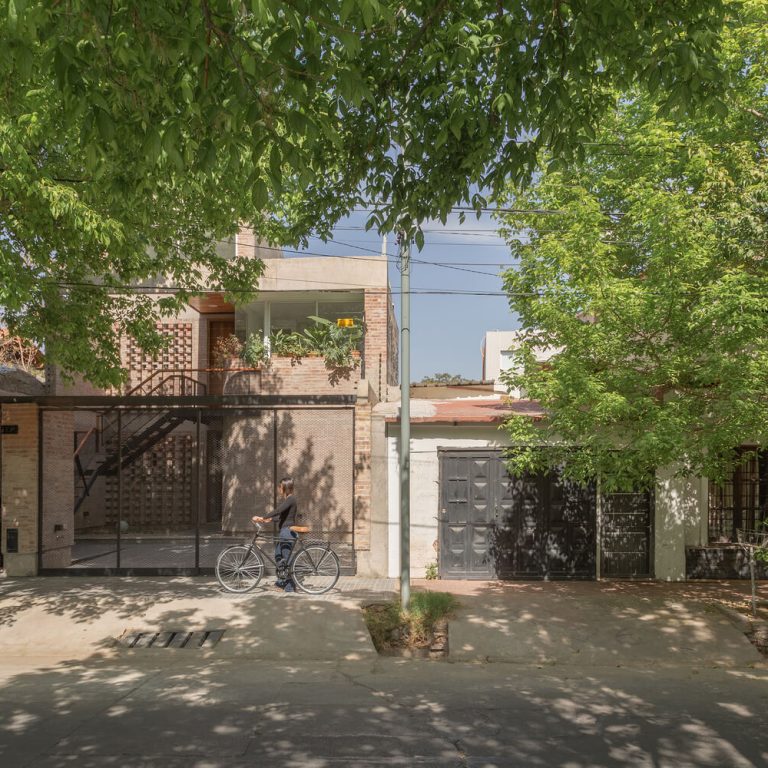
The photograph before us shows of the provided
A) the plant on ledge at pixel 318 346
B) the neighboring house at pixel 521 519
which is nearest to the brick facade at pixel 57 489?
the plant on ledge at pixel 318 346

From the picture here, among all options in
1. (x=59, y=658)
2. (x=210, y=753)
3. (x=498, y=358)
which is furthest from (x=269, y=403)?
(x=498, y=358)

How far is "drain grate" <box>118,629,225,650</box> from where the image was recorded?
8945 mm

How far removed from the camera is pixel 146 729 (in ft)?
20.0

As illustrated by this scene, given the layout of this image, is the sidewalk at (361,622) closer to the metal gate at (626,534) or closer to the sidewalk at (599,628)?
the sidewalk at (599,628)

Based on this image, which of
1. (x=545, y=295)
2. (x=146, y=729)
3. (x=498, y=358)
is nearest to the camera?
(x=146, y=729)

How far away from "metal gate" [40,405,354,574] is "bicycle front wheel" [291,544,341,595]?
4.55ft

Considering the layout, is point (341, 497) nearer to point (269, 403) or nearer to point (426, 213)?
point (269, 403)

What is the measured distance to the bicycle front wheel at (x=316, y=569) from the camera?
11078 mm

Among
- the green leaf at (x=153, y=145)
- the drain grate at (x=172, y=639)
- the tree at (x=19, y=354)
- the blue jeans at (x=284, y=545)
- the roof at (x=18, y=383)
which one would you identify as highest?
the green leaf at (x=153, y=145)

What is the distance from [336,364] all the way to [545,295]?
6.31m

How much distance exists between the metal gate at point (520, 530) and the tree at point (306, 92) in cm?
663

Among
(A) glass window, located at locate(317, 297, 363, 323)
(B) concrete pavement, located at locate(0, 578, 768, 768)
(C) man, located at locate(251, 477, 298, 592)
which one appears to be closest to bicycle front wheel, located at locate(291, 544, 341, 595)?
(C) man, located at locate(251, 477, 298, 592)

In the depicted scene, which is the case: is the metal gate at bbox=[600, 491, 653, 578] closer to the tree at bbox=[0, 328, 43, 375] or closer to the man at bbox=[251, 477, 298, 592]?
the man at bbox=[251, 477, 298, 592]

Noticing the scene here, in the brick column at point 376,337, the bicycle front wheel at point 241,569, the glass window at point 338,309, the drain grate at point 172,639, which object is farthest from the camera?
the glass window at point 338,309
